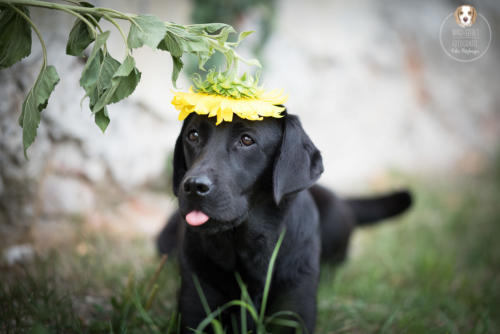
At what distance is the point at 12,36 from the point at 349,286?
2.83 m

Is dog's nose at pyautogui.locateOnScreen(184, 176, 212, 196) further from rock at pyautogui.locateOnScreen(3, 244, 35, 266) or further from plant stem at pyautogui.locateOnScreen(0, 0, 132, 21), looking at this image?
rock at pyautogui.locateOnScreen(3, 244, 35, 266)

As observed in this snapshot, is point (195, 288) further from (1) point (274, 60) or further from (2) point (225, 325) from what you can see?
(1) point (274, 60)

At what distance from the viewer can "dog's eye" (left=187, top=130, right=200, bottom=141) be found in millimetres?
2177

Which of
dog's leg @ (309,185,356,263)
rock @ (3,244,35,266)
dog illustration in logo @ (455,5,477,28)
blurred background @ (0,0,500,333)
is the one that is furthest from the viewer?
dog illustration in logo @ (455,5,477,28)

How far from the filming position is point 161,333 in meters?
2.22

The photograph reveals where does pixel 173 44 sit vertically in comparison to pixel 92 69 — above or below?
above

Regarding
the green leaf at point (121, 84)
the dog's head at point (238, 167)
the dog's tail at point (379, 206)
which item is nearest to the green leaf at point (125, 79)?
the green leaf at point (121, 84)

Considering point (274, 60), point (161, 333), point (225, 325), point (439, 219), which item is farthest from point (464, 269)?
point (274, 60)

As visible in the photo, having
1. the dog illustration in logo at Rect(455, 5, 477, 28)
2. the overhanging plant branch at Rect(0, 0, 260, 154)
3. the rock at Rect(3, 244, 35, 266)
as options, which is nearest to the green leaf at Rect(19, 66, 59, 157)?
the overhanging plant branch at Rect(0, 0, 260, 154)

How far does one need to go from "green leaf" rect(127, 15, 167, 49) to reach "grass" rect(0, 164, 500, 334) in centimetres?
130

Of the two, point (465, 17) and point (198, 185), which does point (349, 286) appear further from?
point (465, 17)

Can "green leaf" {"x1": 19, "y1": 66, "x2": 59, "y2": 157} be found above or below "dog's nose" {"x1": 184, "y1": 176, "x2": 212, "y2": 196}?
above

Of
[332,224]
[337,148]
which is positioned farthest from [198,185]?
[337,148]

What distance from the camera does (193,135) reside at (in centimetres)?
221
